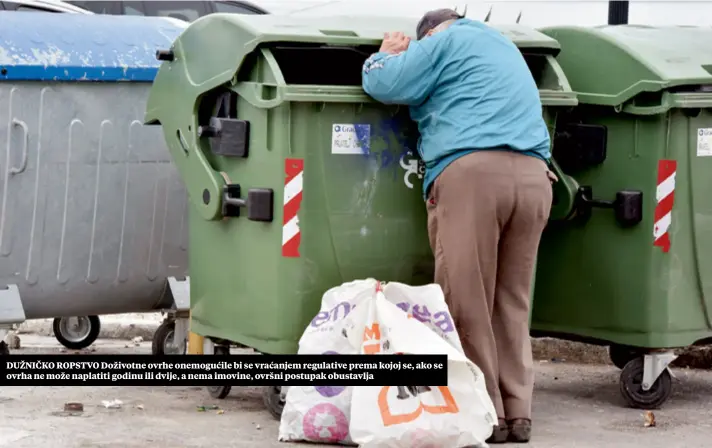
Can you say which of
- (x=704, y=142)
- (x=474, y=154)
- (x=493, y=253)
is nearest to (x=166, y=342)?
(x=493, y=253)

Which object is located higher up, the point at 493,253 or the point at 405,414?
the point at 493,253

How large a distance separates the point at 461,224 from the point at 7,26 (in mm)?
2231

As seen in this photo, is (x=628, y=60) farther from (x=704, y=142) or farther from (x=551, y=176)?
(x=551, y=176)

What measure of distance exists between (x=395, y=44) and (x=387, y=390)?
4.27 feet

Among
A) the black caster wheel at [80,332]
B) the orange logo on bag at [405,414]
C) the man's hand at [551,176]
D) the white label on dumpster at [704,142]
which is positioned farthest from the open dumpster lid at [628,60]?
the black caster wheel at [80,332]

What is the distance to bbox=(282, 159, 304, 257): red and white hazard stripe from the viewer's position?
5.52 metres

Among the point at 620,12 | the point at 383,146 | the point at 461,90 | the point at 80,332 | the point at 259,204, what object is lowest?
the point at 80,332

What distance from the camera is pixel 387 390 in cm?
511

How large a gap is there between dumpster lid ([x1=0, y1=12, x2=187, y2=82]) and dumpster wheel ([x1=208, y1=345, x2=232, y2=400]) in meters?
1.25

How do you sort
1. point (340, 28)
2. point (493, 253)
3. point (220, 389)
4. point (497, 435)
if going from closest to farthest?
1. point (493, 253)
2. point (497, 435)
3. point (340, 28)
4. point (220, 389)

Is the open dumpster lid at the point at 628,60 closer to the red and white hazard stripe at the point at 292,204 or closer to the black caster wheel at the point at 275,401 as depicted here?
the red and white hazard stripe at the point at 292,204

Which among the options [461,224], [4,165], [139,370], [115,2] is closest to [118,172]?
[4,165]

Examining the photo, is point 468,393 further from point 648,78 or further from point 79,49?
point 79,49

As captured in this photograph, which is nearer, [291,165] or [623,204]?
[291,165]
